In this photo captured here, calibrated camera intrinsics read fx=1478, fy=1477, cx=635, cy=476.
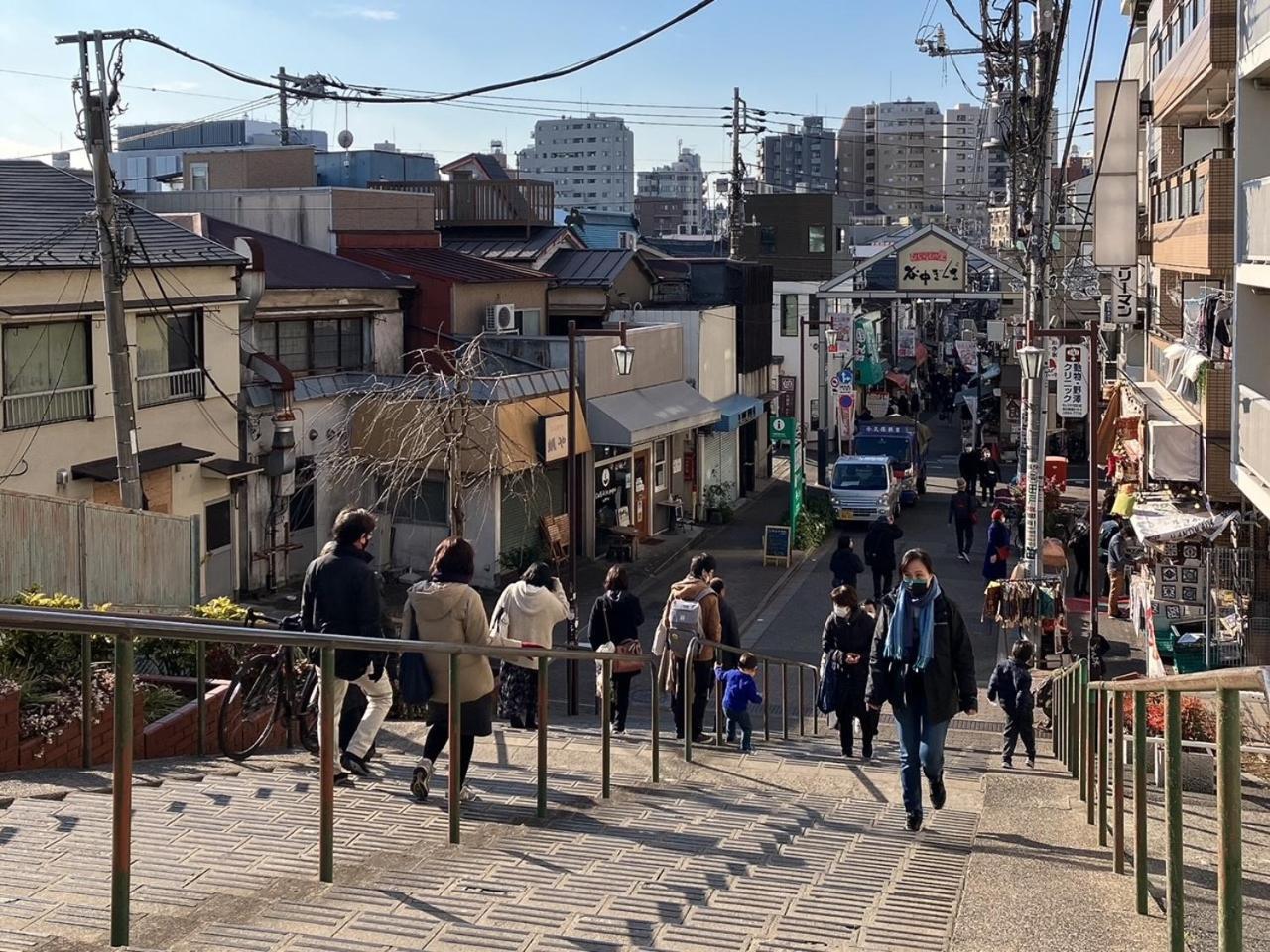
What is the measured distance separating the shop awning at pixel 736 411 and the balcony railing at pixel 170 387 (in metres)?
14.2

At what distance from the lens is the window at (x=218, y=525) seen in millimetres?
22875

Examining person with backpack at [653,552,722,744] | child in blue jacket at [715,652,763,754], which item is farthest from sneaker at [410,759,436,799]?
child in blue jacket at [715,652,763,754]

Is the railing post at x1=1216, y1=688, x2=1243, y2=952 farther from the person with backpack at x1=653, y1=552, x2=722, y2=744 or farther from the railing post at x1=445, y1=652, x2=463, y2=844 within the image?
the person with backpack at x1=653, y1=552, x2=722, y2=744

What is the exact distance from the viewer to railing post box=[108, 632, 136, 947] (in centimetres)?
418

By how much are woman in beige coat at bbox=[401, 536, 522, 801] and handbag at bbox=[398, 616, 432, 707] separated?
35 mm

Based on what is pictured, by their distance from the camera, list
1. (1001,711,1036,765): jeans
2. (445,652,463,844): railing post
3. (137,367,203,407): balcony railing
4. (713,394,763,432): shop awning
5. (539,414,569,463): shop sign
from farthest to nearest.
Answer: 1. (713,394,763,432): shop awning
2. (539,414,569,463): shop sign
3. (137,367,203,407): balcony railing
4. (1001,711,1036,765): jeans
5. (445,652,463,844): railing post

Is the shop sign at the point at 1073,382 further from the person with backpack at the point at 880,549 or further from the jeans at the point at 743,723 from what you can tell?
the jeans at the point at 743,723

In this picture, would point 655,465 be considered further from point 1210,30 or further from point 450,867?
point 450,867

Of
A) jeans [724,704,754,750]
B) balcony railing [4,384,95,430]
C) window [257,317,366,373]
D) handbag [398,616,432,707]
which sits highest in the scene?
window [257,317,366,373]

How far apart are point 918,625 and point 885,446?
31.0 m

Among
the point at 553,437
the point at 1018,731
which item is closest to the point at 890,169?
the point at 553,437

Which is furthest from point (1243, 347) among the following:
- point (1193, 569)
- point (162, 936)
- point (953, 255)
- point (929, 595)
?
point (953, 255)

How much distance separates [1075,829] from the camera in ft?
25.7

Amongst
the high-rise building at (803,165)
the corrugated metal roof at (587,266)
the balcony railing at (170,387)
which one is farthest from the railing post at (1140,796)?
the high-rise building at (803,165)
